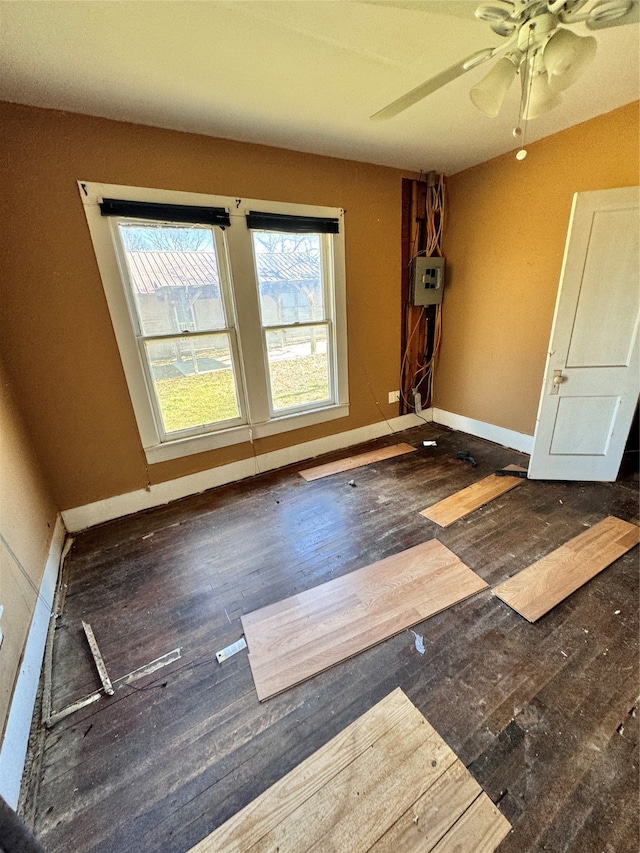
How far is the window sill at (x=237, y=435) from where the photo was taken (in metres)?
2.67

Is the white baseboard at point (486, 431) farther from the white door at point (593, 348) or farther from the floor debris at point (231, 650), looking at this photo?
the floor debris at point (231, 650)

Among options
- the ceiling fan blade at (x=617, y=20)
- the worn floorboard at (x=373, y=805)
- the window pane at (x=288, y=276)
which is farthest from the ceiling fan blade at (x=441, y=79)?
the worn floorboard at (x=373, y=805)

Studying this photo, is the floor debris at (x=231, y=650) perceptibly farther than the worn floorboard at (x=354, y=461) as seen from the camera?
No

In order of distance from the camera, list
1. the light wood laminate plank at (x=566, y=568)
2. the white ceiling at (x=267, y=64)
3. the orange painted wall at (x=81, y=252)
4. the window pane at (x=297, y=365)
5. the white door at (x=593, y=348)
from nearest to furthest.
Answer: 1. the white ceiling at (x=267, y=64)
2. the light wood laminate plank at (x=566, y=568)
3. the orange painted wall at (x=81, y=252)
4. the white door at (x=593, y=348)
5. the window pane at (x=297, y=365)

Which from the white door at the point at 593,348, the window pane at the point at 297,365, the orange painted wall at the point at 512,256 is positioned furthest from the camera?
the window pane at the point at 297,365

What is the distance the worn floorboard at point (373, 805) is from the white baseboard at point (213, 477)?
208cm

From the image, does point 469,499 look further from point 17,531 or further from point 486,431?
point 17,531

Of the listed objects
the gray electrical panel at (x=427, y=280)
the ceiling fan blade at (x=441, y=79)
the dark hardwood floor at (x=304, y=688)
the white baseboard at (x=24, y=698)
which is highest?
the ceiling fan blade at (x=441, y=79)

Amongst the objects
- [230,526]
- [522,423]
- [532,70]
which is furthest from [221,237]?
[522,423]

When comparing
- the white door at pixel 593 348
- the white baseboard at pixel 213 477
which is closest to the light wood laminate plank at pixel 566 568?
the white door at pixel 593 348

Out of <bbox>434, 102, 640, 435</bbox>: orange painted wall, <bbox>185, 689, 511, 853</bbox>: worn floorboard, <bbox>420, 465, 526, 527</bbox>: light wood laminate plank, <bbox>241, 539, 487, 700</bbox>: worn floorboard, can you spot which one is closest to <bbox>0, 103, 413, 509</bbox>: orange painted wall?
<bbox>434, 102, 640, 435</bbox>: orange painted wall

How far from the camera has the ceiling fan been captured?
1.06 m

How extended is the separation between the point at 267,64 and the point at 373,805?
3107mm

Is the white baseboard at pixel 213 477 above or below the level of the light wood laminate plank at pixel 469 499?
above
